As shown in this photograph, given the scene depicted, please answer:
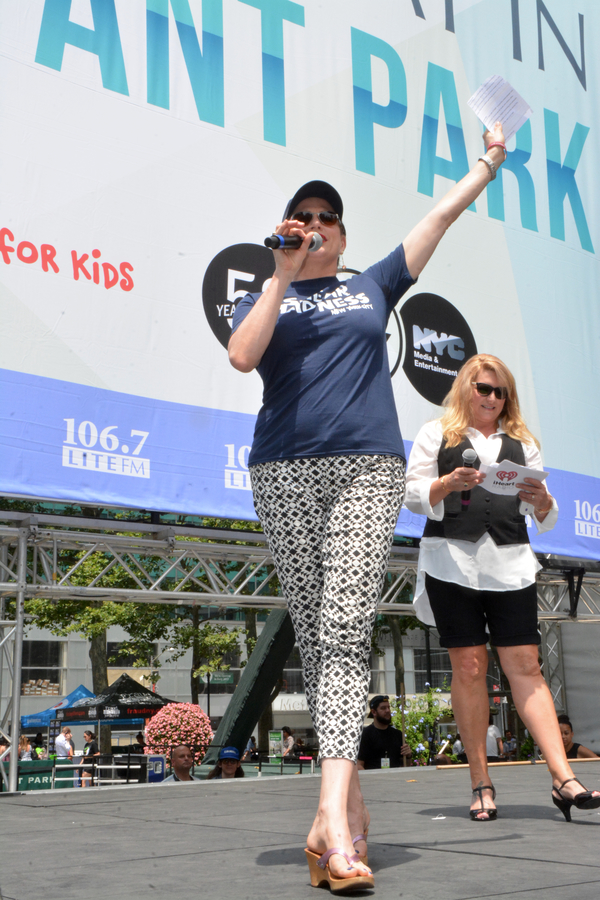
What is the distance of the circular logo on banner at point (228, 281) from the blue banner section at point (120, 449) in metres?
0.67

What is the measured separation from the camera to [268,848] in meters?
1.93

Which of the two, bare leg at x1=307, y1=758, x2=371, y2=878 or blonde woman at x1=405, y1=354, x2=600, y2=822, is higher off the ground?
blonde woman at x1=405, y1=354, x2=600, y2=822

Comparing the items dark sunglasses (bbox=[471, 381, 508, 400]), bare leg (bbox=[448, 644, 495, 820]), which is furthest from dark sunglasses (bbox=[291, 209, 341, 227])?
bare leg (bbox=[448, 644, 495, 820])

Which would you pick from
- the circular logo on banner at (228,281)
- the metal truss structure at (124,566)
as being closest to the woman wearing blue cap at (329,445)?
the metal truss structure at (124,566)

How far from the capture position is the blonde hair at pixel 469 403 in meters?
2.72

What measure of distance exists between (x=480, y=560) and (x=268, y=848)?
1062 mm

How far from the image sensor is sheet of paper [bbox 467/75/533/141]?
2525mm

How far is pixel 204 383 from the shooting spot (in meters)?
6.54

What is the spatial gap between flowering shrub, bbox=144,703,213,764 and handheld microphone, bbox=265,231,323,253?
9.00 metres

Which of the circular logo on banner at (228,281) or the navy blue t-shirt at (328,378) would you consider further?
the circular logo on banner at (228,281)

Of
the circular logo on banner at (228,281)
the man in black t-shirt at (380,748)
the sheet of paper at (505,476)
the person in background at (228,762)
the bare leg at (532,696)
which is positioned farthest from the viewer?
the person in background at (228,762)

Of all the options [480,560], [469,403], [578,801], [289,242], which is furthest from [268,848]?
[469,403]

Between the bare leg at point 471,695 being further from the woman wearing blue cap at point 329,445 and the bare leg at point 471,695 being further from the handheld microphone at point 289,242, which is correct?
the handheld microphone at point 289,242

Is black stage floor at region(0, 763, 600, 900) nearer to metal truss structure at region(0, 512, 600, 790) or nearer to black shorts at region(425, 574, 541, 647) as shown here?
black shorts at region(425, 574, 541, 647)
